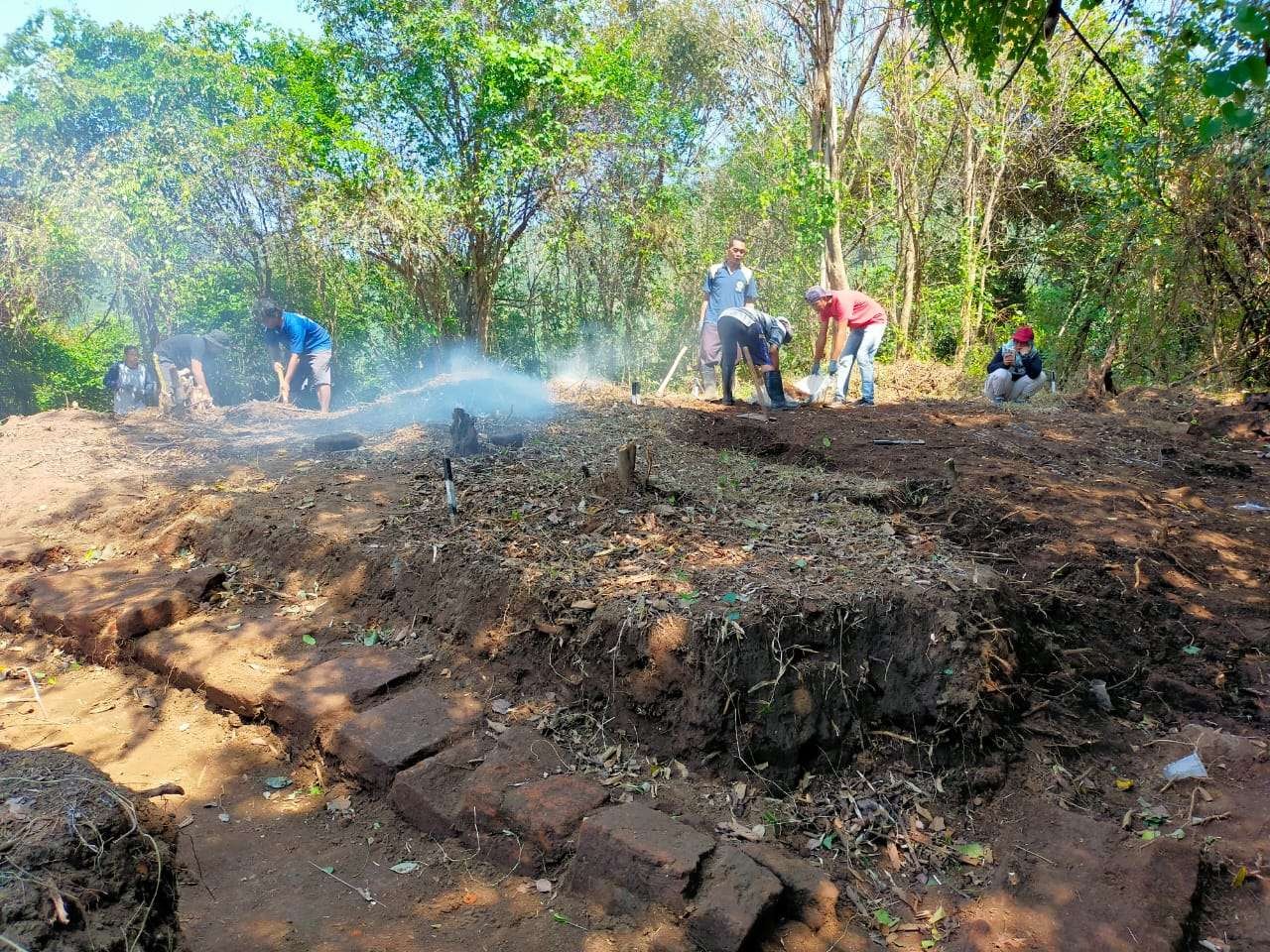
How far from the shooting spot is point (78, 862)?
60.9 inches

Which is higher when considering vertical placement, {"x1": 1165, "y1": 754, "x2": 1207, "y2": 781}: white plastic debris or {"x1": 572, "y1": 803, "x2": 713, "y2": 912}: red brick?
{"x1": 1165, "y1": 754, "x2": 1207, "y2": 781}: white plastic debris

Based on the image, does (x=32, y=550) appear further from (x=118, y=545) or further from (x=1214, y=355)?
(x=1214, y=355)

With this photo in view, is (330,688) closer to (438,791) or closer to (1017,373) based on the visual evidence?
(438,791)

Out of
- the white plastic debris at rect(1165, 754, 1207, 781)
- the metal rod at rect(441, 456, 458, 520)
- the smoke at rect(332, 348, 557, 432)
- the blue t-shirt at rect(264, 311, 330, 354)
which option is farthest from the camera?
the blue t-shirt at rect(264, 311, 330, 354)

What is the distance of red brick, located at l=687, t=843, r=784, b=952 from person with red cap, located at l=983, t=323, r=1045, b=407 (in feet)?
23.9

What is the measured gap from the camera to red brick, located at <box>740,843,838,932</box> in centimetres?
247

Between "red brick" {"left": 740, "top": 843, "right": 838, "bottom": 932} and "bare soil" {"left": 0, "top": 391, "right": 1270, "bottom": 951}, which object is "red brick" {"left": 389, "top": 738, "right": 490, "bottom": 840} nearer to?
"bare soil" {"left": 0, "top": 391, "right": 1270, "bottom": 951}

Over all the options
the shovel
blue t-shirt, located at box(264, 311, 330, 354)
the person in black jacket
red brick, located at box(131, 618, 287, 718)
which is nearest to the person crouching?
the shovel

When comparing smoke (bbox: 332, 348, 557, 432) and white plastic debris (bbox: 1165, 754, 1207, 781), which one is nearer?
white plastic debris (bbox: 1165, 754, 1207, 781)

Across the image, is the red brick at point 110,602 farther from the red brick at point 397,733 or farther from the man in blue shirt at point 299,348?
the man in blue shirt at point 299,348

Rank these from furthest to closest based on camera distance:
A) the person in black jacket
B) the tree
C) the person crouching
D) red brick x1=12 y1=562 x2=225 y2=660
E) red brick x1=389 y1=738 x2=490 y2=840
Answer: the person in black jacket < the tree < the person crouching < red brick x1=12 y1=562 x2=225 y2=660 < red brick x1=389 y1=738 x2=490 y2=840

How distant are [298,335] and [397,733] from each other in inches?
285

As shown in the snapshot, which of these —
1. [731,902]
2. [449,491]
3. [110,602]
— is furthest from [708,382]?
[731,902]

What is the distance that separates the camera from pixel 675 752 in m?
3.06
